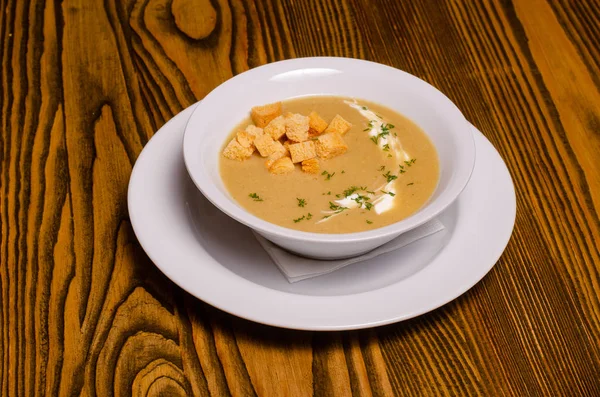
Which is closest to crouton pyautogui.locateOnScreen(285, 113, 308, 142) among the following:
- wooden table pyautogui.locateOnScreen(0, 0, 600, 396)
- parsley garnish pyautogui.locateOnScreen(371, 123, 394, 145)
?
parsley garnish pyautogui.locateOnScreen(371, 123, 394, 145)

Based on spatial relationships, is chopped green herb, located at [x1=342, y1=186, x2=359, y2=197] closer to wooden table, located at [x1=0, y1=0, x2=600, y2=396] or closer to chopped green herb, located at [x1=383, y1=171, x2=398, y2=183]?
chopped green herb, located at [x1=383, y1=171, x2=398, y2=183]

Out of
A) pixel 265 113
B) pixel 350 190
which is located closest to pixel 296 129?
pixel 265 113

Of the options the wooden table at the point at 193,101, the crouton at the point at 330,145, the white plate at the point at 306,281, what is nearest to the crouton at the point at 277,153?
the crouton at the point at 330,145

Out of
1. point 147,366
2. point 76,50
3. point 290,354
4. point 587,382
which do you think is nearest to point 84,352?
point 147,366

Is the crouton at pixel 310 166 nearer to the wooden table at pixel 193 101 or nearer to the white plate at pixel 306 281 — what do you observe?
the white plate at pixel 306 281

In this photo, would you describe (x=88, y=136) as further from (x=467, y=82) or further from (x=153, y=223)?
(x=467, y=82)

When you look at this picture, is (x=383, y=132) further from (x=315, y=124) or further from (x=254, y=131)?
(x=254, y=131)
